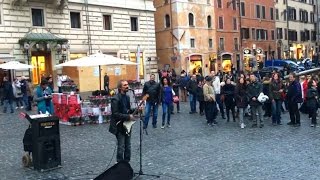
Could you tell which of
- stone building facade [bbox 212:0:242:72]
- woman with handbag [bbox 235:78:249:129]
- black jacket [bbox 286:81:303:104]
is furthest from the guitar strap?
stone building facade [bbox 212:0:242:72]

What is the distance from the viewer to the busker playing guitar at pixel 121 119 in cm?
811

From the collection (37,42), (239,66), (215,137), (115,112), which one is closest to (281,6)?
(239,66)

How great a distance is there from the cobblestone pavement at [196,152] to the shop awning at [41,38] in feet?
43.8

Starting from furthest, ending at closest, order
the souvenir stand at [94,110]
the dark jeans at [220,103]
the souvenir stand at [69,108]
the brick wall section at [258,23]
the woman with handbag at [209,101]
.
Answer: the brick wall section at [258,23], the dark jeans at [220,103], the souvenir stand at [94,110], the souvenir stand at [69,108], the woman with handbag at [209,101]

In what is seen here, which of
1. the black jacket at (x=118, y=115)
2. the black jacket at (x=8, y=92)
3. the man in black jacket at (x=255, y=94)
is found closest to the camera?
the black jacket at (x=118, y=115)

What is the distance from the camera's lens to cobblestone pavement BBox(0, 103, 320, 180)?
26.0 ft

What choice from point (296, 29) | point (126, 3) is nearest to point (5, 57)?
point (126, 3)

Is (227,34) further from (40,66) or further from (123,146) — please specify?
(123,146)

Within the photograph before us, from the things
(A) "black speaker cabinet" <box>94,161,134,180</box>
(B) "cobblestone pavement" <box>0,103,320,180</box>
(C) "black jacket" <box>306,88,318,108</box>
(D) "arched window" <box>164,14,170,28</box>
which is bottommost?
(B) "cobblestone pavement" <box>0,103,320,180</box>

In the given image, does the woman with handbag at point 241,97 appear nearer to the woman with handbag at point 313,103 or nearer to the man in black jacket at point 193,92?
the woman with handbag at point 313,103

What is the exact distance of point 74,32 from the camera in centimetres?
3022

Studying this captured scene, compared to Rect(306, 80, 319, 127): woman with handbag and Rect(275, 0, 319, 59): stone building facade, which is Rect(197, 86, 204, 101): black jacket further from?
Rect(275, 0, 319, 59): stone building facade

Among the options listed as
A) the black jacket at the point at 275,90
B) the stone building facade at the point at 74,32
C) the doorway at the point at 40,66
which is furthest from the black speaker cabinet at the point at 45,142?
the doorway at the point at 40,66

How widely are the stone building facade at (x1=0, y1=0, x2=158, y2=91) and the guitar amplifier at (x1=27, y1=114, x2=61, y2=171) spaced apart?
Answer: 62.5 feet
